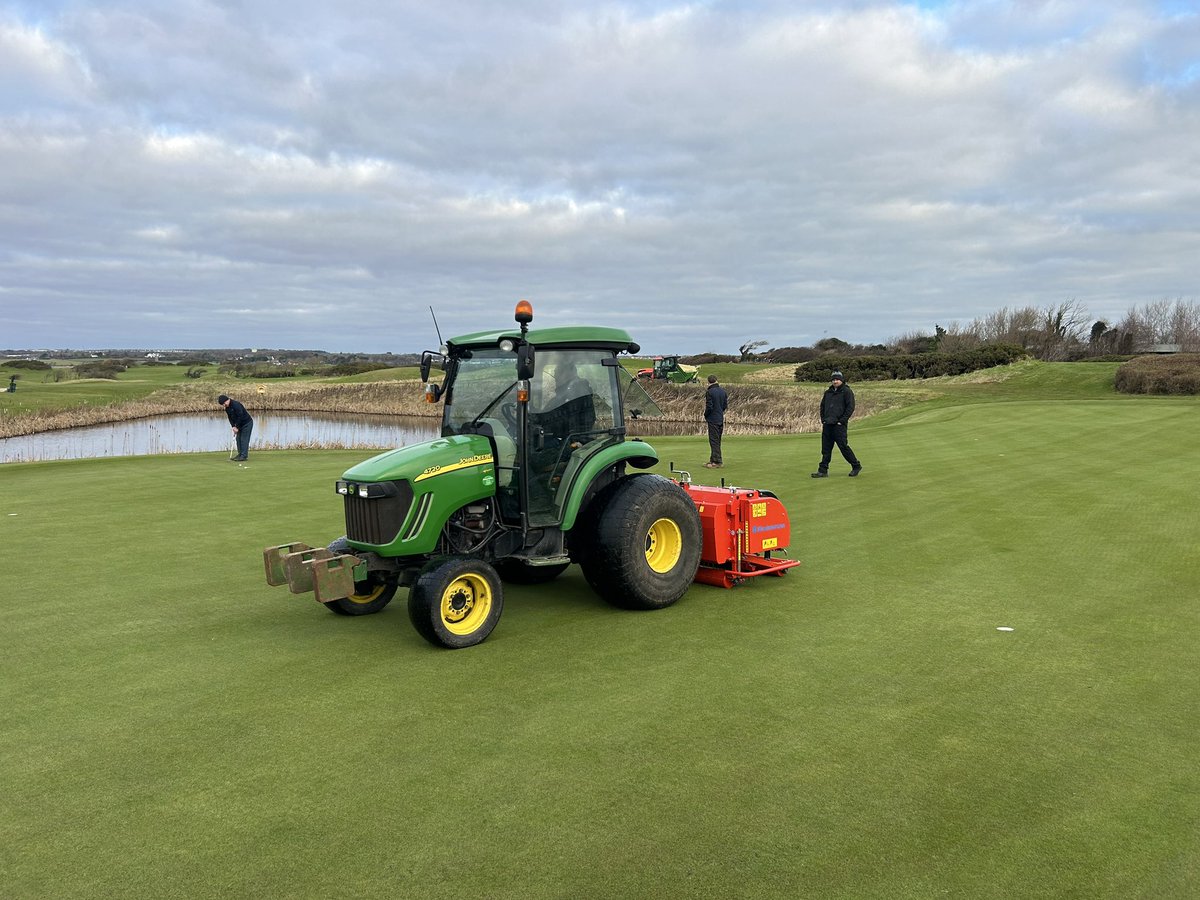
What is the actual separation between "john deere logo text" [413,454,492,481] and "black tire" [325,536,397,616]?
960 millimetres

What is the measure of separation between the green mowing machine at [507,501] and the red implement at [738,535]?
0.22m

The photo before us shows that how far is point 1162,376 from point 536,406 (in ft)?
103

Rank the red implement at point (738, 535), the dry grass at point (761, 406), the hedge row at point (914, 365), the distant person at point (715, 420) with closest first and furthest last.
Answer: the red implement at point (738, 535) < the distant person at point (715, 420) < the dry grass at point (761, 406) < the hedge row at point (914, 365)

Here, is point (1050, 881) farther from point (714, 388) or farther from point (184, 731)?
point (714, 388)

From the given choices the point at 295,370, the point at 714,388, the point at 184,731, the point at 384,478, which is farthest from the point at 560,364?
the point at 295,370

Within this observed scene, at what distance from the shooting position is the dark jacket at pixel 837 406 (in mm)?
13219

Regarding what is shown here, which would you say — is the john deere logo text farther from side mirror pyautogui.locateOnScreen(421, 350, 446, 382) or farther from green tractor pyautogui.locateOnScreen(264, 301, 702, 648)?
side mirror pyautogui.locateOnScreen(421, 350, 446, 382)

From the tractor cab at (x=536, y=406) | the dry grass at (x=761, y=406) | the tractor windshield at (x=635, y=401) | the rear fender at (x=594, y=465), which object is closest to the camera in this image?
the tractor cab at (x=536, y=406)

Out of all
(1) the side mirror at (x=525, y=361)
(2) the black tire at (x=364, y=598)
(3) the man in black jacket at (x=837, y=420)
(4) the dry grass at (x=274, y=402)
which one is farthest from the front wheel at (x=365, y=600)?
(4) the dry grass at (x=274, y=402)

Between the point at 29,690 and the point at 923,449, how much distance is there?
15.2 meters

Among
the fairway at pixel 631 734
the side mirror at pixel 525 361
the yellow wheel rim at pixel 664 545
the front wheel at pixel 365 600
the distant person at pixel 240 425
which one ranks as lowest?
the fairway at pixel 631 734

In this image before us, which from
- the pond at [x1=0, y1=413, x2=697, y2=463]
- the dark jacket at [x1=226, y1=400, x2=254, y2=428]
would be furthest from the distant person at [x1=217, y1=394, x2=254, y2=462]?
the pond at [x1=0, y1=413, x2=697, y2=463]

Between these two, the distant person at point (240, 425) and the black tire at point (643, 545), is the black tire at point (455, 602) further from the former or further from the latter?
the distant person at point (240, 425)

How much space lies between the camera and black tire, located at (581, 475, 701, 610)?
21.3 ft
